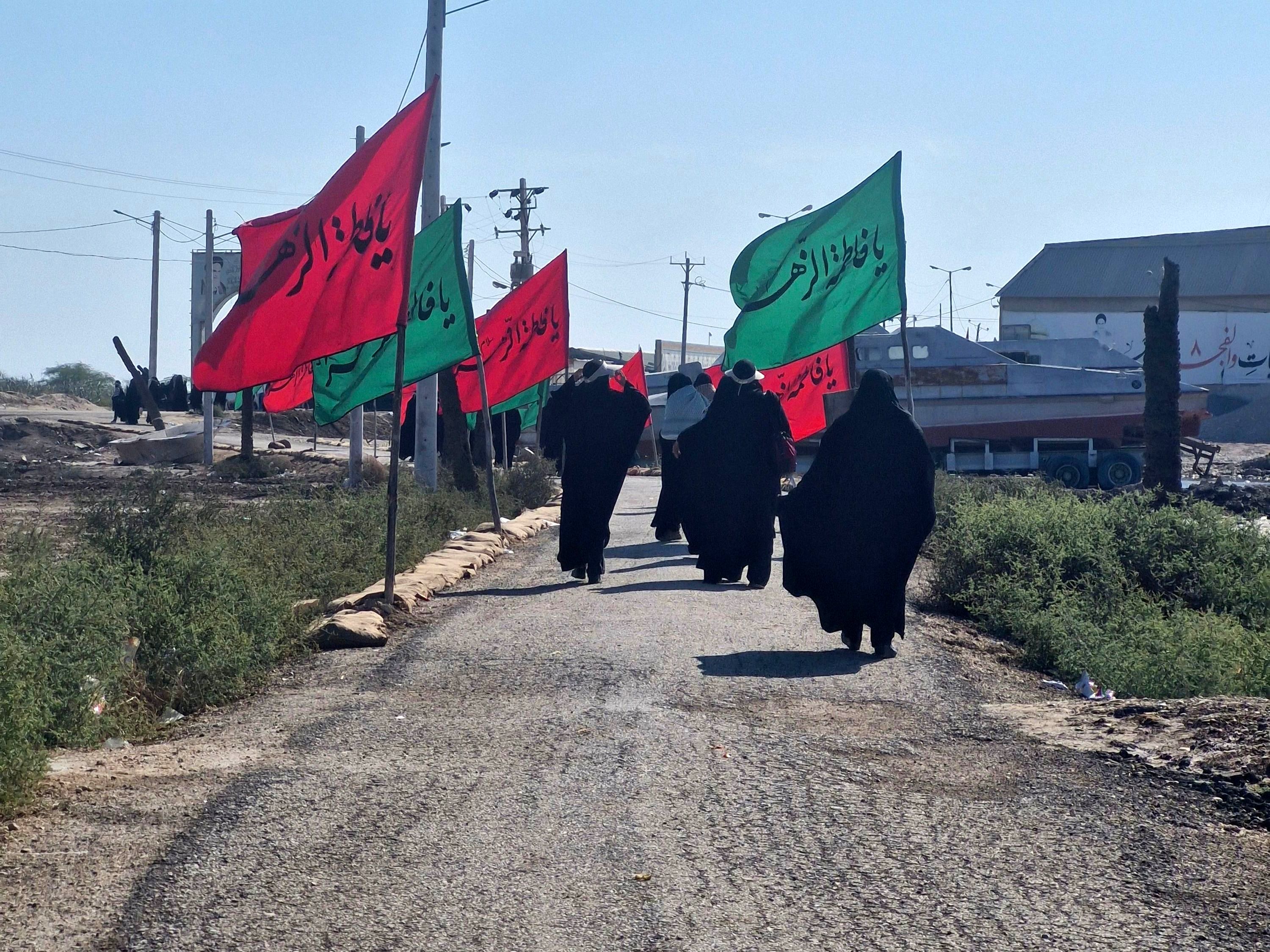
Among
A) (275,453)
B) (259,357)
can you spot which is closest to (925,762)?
(259,357)

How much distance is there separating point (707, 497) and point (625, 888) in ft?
21.9

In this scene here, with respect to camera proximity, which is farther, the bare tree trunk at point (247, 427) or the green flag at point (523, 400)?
the bare tree trunk at point (247, 427)

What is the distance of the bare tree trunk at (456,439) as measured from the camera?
60.1 feet

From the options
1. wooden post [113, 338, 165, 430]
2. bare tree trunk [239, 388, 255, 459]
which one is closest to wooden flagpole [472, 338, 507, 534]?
bare tree trunk [239, 388, 255, 459]

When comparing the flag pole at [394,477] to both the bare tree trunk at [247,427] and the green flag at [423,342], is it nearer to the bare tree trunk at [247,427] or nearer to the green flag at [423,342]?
the green flag at [423,342]

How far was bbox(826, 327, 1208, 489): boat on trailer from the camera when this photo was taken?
27.3 metres

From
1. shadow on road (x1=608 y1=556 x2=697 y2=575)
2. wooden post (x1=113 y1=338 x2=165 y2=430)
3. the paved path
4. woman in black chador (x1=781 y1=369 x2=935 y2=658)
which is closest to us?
the paved path

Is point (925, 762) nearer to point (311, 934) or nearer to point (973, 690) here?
point (973, 690)

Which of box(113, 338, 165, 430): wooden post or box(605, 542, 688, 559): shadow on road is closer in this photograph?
box(605, 542, 688, 559): shadow on road

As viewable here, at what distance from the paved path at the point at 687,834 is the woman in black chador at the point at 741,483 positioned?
11.5 ft

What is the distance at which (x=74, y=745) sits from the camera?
5.32m

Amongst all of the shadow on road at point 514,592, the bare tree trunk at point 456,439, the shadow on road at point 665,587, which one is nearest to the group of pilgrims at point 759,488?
the shadow on road at point 665,587

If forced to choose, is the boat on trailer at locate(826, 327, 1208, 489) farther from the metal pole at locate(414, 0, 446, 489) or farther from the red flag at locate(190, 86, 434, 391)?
the red flag at locate(190, 86, 434, 391)

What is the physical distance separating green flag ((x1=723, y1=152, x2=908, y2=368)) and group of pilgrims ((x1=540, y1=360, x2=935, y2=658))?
147cm
